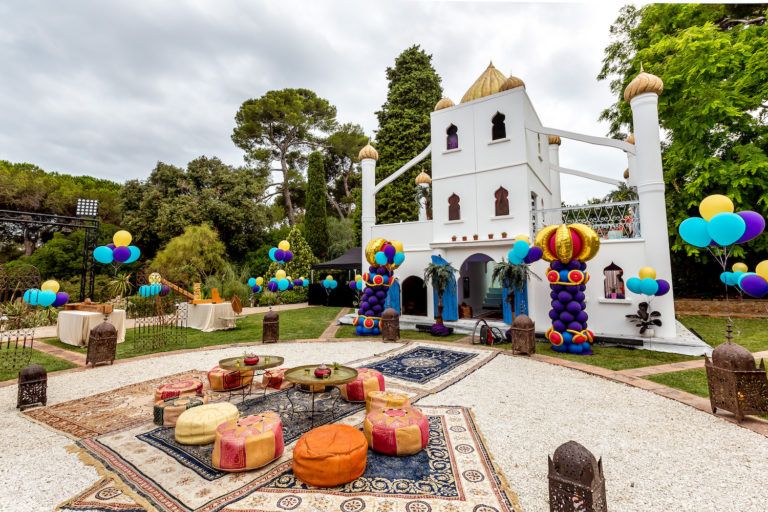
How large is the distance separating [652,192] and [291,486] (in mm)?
10305

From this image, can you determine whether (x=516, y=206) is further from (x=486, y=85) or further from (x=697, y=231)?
(x=697, y=231)

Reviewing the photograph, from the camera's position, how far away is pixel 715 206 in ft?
18.0

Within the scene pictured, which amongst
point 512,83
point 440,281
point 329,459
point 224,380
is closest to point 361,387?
point 329,459

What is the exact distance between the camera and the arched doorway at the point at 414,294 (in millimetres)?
13898

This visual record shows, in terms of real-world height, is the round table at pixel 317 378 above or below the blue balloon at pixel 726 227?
below

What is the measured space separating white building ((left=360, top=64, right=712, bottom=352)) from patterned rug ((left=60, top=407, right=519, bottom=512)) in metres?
7.60

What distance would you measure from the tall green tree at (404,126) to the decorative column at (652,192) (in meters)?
12.9

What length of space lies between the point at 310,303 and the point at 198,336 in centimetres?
936

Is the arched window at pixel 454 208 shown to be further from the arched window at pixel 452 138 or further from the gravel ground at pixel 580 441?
the gravel ground at pixel 580 441

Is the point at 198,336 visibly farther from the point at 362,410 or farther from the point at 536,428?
the point at 536,428

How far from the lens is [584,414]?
15.9 ft

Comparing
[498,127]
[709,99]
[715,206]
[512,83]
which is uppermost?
[512,83]

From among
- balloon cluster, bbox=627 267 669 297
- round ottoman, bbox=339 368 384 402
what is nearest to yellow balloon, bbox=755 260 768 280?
balloon cluster, bbox=627 267 669 297

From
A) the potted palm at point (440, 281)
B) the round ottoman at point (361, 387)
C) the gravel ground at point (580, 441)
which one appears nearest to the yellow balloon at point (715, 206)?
the gravel ground at point (580, 441)
